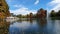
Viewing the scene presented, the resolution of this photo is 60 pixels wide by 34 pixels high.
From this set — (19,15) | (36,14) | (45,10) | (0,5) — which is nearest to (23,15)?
(19,15)

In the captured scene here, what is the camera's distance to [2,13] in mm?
46500

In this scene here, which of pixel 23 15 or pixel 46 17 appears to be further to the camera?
pixel 46 17

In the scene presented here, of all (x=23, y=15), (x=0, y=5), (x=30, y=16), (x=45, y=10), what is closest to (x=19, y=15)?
(x=23, y=15)

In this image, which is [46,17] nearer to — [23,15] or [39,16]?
[39,16]

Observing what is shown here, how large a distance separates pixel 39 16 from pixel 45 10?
13.5ft

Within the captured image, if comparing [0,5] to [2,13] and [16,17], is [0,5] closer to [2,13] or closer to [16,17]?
[2,13]

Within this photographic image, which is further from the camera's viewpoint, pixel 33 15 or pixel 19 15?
pixel 33 15

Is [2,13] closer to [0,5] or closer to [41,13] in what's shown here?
[0,5]

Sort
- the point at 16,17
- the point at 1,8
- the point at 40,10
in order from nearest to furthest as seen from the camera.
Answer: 1. the point at 1,8
2. the point at 16,17
3. the point at 40,10

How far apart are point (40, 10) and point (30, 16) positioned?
5.23m

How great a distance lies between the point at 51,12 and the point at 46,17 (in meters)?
4.04

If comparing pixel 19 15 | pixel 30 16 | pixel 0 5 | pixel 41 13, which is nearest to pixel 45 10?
pixel 41 13

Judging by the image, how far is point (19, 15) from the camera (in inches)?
2657

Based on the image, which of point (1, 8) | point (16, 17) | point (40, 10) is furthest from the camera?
point (40, 10)
